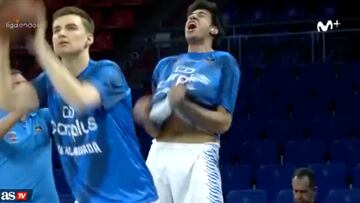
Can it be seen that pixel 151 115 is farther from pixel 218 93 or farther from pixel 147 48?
pixel 147 48

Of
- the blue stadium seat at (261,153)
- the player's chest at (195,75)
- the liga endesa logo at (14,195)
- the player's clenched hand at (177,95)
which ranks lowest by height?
the blue stadium seat at (261,153)

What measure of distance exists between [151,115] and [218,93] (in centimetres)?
31

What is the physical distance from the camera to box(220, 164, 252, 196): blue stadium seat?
7191 mm

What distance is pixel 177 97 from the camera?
11.4ft

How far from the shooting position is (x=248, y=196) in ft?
21.2

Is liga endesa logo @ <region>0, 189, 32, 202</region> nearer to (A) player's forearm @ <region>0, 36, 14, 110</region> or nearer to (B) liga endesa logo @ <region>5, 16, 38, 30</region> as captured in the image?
(A) player's forearm @ <region>0, 36, 14, 110</region>

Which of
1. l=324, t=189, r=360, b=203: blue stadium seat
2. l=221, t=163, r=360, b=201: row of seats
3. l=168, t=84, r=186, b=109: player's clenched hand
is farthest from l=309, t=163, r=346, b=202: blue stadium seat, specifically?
l=168, t=84, r=186, b=109: player's clenched hand

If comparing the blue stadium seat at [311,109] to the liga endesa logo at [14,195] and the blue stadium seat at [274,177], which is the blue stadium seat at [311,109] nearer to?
the blue stadium seat at [274,177]

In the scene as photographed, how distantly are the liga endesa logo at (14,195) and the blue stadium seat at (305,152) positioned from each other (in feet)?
12.2

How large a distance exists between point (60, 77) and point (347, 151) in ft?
15.3

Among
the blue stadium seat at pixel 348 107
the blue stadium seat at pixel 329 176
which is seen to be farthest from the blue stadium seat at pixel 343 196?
the blue stadium seat at pixel 348 107

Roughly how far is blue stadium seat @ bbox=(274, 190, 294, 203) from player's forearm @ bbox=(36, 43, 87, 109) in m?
3.59

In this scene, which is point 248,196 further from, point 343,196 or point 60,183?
point 60,183

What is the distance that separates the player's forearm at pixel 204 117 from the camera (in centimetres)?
357
